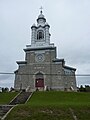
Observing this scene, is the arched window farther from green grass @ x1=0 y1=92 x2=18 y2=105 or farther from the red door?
green grass @ x1=0 y1=92 x2=18 y2=105

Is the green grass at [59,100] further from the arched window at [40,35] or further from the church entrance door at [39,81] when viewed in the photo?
the arched window at [40,35]

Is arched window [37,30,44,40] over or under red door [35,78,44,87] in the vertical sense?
over

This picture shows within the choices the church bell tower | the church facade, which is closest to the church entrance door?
the church facade

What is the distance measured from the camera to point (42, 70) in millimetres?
51094

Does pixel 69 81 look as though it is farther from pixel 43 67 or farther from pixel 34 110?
pixel 34 110

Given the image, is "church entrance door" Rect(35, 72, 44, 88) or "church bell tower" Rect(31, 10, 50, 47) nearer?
"church entrance door" Rect(35, 72, 44, 88)

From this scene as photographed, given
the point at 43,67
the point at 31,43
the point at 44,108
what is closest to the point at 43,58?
the point at 43,67

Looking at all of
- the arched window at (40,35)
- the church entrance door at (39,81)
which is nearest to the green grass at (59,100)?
the church entrance door at (39,81)

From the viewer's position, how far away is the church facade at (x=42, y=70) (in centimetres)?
4981

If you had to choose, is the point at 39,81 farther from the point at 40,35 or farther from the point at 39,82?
the point at 40,35

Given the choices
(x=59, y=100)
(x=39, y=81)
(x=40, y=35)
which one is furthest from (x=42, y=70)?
(x=59, y=100)

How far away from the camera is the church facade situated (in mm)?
49812

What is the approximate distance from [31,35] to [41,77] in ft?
38.9

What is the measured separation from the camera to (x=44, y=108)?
2111cm
